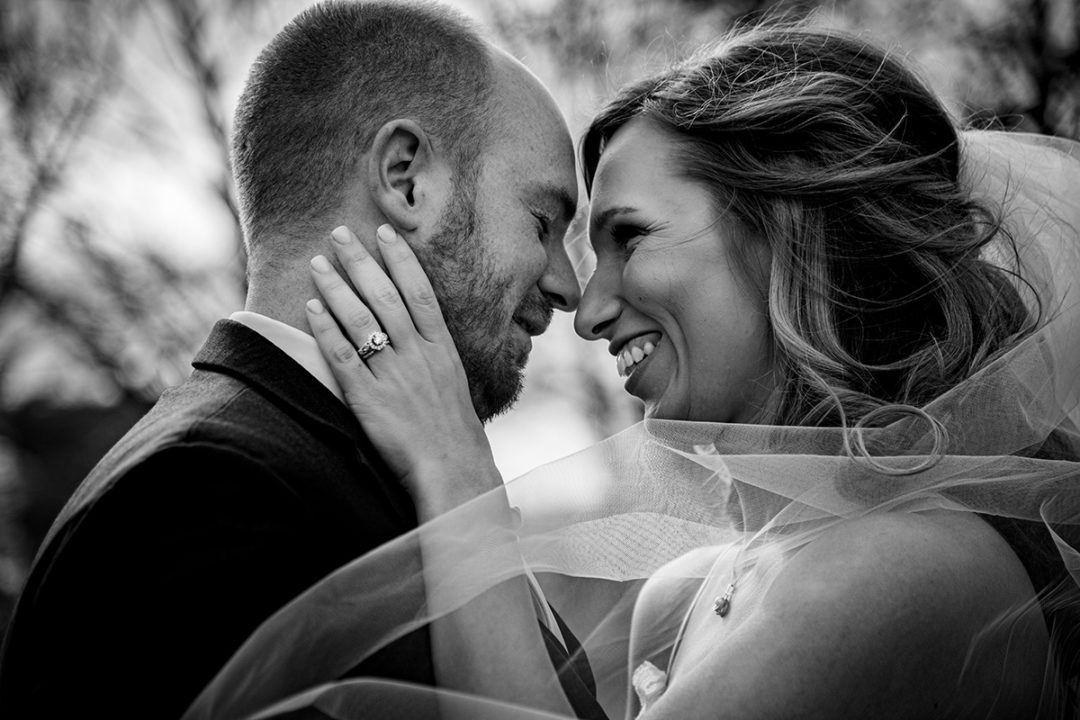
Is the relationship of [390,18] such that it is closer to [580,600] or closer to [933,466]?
[580,600]

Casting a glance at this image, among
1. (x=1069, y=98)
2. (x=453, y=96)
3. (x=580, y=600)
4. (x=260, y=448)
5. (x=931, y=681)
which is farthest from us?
(x=1069, y=98)

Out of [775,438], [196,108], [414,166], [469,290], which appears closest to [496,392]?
[469,290]

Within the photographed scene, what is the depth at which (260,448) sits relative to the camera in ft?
7.16

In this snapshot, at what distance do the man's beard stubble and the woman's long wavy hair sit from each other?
0.71 meters

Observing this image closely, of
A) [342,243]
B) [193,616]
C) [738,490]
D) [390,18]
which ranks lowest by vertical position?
[738,490]

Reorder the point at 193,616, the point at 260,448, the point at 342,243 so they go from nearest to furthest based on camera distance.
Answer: the point at 193,616 < the point at 260,448 < the point at 342,243

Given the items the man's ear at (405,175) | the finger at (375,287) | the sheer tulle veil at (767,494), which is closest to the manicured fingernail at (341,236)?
the finger at (375,287)

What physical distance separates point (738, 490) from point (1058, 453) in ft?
2.75

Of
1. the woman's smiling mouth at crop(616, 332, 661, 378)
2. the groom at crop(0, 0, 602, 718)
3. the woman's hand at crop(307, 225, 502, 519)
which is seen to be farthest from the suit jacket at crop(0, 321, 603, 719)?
the woman's smiling mouth at crop(616, 332, 661, 378)

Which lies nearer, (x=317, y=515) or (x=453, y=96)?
(x=317, y=515)

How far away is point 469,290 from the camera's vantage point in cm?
295

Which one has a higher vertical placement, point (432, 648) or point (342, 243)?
point (342, 243)

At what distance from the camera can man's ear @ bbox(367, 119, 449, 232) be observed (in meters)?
2.85

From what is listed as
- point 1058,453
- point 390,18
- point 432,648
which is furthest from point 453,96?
point 1058,453
